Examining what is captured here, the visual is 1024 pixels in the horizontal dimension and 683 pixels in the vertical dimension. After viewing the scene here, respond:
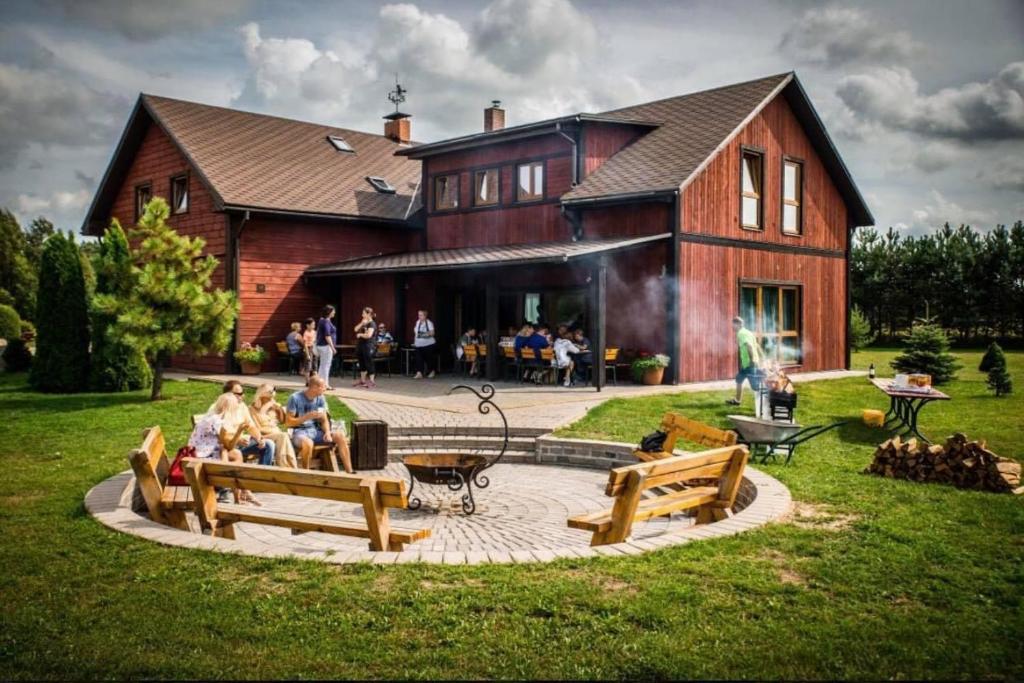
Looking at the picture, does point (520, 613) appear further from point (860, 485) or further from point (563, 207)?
point (563, 207)

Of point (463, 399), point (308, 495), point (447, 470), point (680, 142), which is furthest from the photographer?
point (680, 142)

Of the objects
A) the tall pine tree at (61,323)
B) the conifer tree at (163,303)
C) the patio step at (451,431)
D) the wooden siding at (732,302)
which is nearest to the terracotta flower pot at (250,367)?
the tall pine tree at (61,323)

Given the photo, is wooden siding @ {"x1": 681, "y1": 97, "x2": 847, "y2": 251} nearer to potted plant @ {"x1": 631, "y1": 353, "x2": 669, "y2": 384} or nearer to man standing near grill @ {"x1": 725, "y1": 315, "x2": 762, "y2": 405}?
potted plant @ {"x1": 631, "y1": 353, "x2": 669, "y2": 384}

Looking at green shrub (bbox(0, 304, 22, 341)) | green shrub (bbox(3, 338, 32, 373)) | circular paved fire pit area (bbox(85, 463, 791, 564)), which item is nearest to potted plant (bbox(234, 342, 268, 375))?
green shrub (bbox(3, 338, 32, 373))

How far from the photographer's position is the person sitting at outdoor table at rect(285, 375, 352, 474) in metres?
9.05

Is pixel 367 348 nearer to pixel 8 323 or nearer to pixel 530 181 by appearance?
pixel 530 181

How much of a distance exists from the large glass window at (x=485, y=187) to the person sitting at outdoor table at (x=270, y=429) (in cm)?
1323

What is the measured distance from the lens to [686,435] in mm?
8414

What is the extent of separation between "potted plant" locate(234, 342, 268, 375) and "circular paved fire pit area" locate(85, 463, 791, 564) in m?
12.0

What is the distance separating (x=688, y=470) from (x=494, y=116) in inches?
828

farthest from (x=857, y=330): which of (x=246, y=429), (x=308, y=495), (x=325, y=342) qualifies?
(x=308, y=495)

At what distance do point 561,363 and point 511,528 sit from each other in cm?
973

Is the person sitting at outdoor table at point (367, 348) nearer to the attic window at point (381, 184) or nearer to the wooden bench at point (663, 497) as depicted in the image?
the attic window at point (381, 184)

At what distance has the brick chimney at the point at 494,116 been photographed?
25.6 meters
